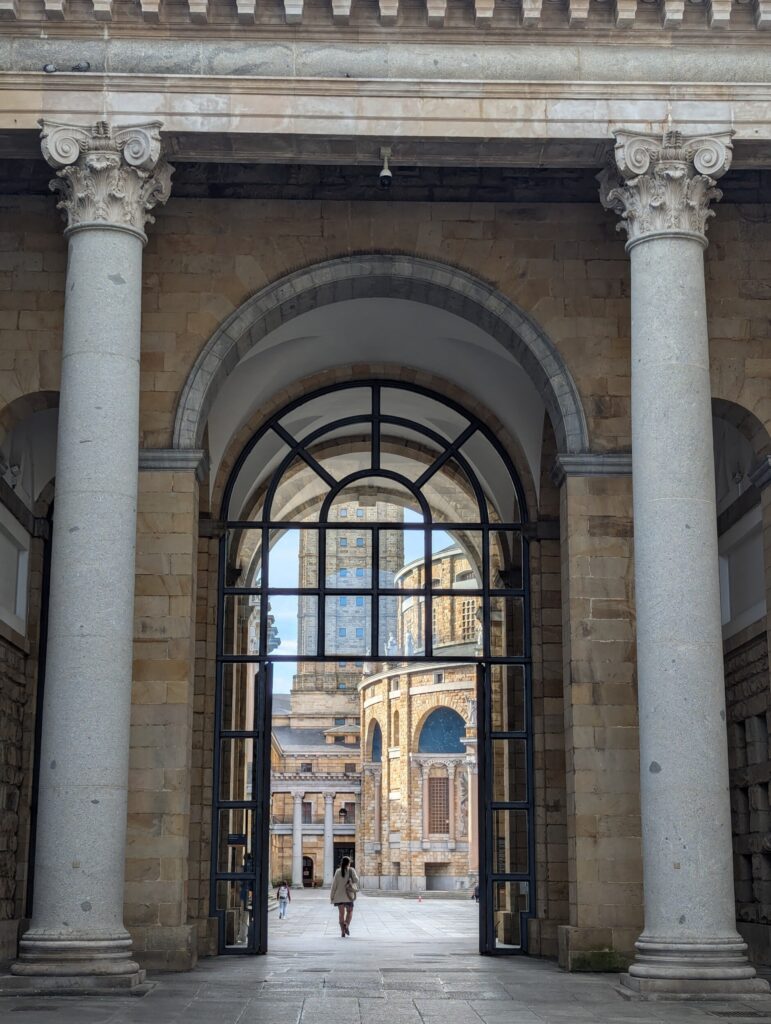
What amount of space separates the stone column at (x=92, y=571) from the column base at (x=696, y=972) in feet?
15.8

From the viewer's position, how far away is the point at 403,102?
598 inches

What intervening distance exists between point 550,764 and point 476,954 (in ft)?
10.0

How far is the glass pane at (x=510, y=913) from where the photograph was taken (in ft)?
69.2

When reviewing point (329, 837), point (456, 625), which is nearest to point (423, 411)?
point (456, 625)

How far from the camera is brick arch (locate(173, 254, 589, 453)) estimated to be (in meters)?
17.7

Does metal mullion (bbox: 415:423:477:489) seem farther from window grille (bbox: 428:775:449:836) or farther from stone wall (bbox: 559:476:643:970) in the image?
window grille (bbox: 428:775:449:836)

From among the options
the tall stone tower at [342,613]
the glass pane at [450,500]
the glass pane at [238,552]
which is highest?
the tall stone tower at [342,613]

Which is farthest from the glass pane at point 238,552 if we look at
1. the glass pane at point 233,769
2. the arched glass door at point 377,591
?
the glass pane at point 233,769

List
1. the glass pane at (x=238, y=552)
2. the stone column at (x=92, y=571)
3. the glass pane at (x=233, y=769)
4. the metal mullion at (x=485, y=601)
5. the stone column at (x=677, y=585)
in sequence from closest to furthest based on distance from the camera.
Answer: the stone column at (x=92, y=571)
the stone column at (x=677, y=585)
the metal mullion at (x=485, y=601)
the glass pane at (x=233, y=769)
the glass pane at (x=238, y=552)

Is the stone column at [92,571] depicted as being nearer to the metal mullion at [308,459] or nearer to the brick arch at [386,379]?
the metal mullion at [308,459]

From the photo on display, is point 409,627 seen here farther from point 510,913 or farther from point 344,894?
point 510,913

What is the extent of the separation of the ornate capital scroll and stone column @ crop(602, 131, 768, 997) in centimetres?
1

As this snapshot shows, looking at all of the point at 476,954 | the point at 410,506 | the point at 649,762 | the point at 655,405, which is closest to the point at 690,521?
the point at 655,405

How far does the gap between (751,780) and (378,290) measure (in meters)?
8.03
